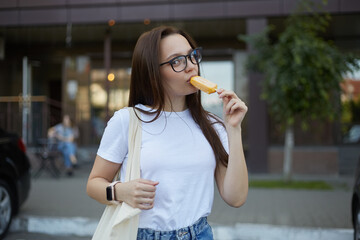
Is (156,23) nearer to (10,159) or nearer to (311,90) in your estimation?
(311,90)

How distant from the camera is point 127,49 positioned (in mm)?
14711

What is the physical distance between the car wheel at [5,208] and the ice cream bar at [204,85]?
4.34 meters

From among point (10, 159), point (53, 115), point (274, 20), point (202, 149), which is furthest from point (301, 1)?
point (53, 115)

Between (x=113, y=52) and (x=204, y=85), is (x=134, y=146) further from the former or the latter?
(x=113, y=52)

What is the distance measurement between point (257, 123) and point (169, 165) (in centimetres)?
1016

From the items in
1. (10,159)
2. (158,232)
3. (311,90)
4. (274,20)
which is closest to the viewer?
(158,232)

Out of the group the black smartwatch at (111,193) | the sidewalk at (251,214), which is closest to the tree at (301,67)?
the sidewalk at (251,214)

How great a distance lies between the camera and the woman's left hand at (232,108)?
5.92 feet

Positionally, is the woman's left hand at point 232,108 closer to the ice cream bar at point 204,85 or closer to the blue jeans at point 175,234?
the ice cream bar at point 204,85

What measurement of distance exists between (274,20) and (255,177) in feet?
15.6

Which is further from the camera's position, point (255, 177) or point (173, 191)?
point (255, 177)

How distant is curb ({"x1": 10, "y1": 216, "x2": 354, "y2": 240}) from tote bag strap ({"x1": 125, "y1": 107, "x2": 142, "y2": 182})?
372 centimetres

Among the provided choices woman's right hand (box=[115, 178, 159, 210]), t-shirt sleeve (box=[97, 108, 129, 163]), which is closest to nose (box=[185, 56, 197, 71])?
t-shirt sleeve (box=[97, 108, 129, 163])

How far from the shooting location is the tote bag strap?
1795mm
